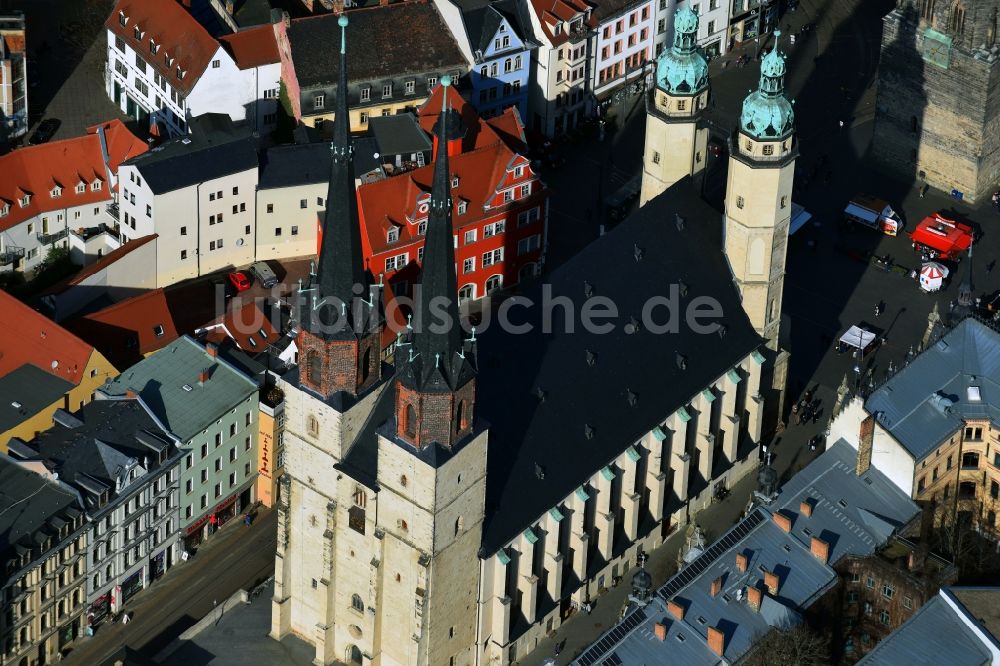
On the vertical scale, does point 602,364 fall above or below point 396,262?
above

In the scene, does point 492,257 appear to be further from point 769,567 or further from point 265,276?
point 769,567

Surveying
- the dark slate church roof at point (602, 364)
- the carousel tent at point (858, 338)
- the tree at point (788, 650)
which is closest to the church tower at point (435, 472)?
the dark slate church roof at point (602, 364)

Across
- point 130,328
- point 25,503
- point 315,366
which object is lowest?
point 25,503

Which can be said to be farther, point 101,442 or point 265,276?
point 265,276

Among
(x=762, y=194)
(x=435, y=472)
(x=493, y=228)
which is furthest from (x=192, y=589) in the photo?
(x=762, y=194)

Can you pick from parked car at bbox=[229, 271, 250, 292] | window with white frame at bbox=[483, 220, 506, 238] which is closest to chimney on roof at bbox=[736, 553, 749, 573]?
window with white frame at bbox=[483, 220, 506, 238]

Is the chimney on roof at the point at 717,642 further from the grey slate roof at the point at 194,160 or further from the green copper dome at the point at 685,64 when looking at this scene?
the grey slate roof at the point at 194,160

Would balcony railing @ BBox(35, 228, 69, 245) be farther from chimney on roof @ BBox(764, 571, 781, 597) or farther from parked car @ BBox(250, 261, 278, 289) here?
chimney on roof @ BBox(764, 571, 781, 597)
